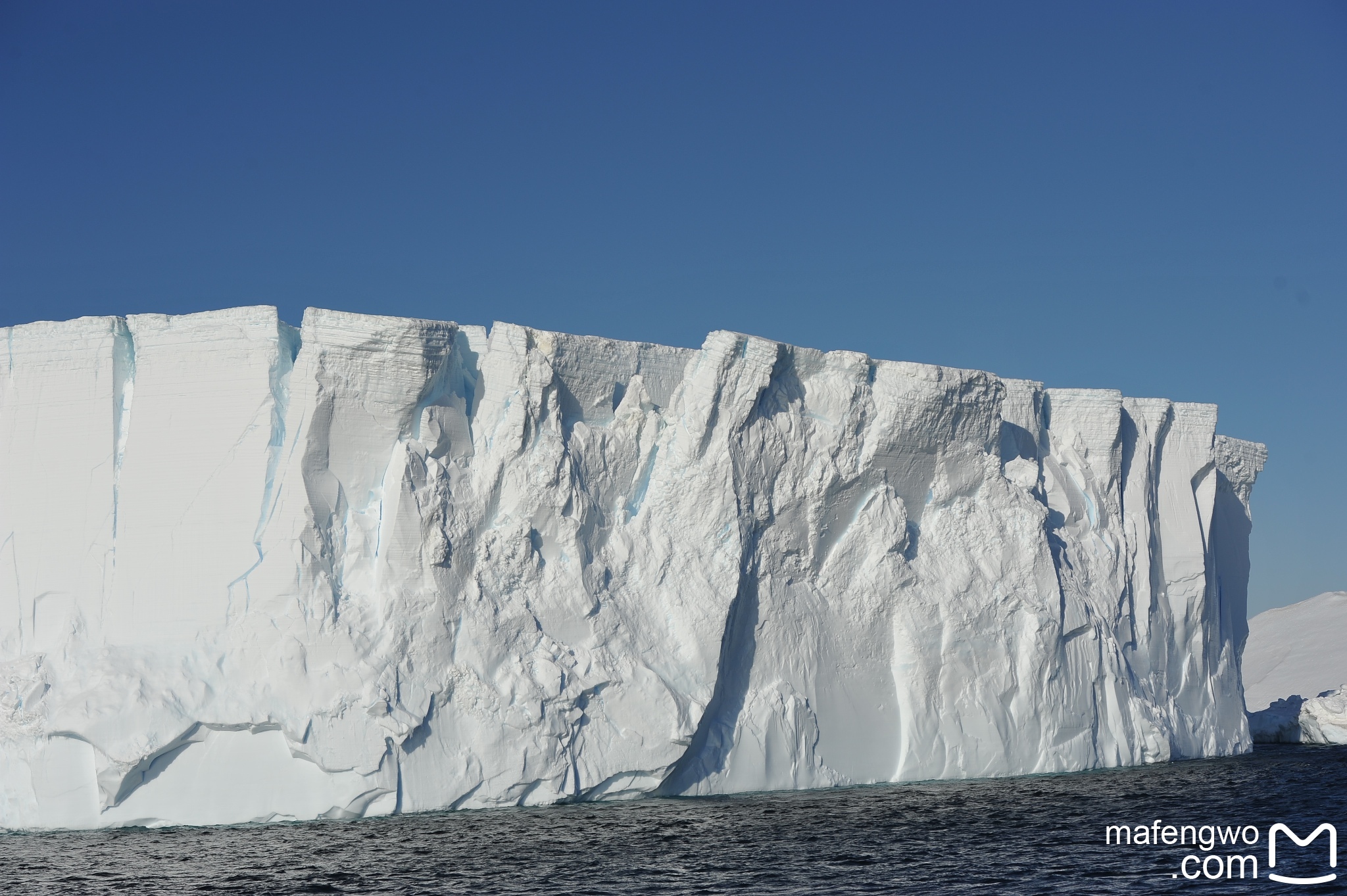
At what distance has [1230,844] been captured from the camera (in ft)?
43.4

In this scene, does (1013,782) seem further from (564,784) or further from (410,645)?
(410,645)

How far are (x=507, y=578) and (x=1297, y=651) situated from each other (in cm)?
2719

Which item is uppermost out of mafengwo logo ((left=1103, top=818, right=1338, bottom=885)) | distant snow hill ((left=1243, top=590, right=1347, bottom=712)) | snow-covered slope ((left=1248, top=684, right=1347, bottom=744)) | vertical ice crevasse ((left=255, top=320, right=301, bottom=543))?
vertical ice crevasse ((left=255, top=320, right=301, bottom=543))

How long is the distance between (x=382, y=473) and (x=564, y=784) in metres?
4.69

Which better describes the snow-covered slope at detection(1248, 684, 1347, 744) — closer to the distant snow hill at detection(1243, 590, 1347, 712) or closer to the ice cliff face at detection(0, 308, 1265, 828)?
the distant snow hill at detection(1243, 590, 1347, 712)

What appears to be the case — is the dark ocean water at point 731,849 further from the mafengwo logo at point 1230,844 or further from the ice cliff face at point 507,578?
the ice cliff face at point 507,578

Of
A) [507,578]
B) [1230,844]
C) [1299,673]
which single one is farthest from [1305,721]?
[507,578]

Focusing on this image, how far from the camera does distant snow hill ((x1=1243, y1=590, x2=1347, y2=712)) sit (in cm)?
3247

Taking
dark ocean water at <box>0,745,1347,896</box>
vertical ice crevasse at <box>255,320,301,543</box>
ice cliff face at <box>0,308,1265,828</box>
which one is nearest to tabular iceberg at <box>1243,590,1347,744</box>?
ice cliff face at <box>0,308,1265,828</box>

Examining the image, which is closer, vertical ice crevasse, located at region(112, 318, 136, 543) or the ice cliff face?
the ice cliff face

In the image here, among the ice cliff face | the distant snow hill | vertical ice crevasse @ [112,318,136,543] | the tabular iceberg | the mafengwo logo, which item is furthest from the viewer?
the distant snow hill

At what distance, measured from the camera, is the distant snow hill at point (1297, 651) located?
107 ft

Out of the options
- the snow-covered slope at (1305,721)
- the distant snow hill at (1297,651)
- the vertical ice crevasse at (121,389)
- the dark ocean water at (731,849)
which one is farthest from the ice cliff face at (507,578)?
the distant snow hill at (1297,651)

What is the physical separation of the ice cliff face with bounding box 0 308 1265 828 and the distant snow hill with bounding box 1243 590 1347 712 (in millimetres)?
13628
